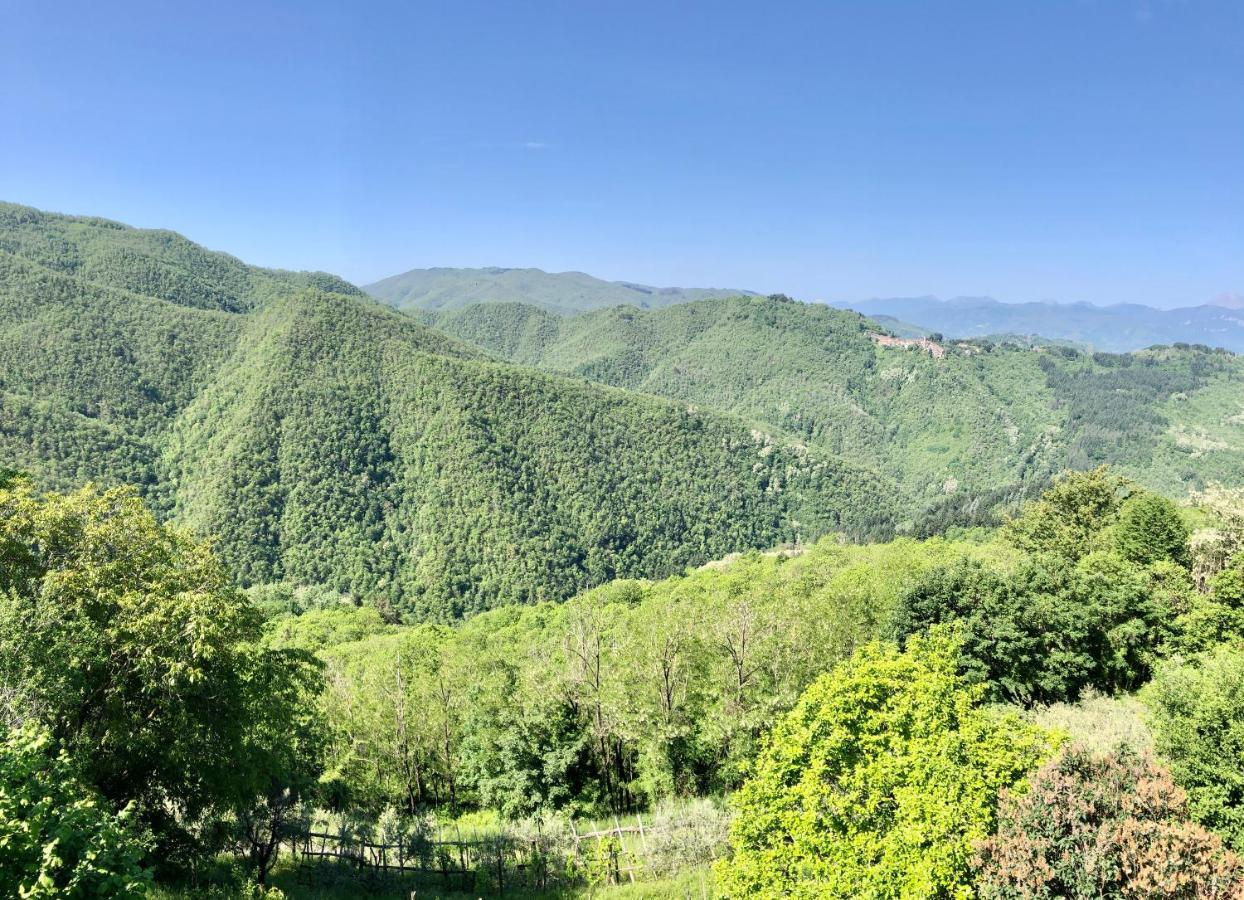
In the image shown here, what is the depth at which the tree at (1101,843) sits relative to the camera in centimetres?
1186

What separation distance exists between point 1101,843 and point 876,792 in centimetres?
415

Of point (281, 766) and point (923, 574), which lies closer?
point (281, 766)

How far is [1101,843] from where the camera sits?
12.4 meters

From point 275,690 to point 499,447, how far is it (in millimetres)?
179388

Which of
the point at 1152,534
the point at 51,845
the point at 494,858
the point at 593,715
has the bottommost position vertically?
the point at 494,858

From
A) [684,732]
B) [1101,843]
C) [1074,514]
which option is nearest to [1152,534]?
[1074,514]

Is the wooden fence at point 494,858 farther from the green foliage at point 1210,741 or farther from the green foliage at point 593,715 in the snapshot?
the green foliage at point 1210,741

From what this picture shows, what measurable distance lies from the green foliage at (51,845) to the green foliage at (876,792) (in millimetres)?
12138

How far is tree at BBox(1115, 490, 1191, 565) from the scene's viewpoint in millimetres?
46844

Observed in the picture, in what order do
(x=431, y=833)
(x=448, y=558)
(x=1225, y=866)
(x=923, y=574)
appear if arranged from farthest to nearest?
(x=448, y=558), (x=923, y=574), (x=431, y=833), (x=1225, y=866)

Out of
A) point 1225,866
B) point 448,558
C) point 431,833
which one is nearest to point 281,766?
point 431,833

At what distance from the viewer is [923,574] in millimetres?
36219

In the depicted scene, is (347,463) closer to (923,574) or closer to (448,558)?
(448,558)

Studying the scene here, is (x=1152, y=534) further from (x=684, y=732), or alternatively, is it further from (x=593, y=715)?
(x=593, y=715)
